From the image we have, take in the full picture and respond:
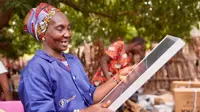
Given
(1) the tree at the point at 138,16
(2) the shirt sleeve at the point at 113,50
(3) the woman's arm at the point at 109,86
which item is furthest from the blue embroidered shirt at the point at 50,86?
(1) the tree at the point at 138,16

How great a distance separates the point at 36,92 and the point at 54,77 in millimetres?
120

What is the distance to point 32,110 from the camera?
5.09ft

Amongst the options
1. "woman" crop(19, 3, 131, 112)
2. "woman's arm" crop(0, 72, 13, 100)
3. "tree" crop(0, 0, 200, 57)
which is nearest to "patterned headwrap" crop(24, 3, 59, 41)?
"woman" crop(19, 3, 131, 112)

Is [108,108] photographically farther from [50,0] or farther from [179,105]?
[179,105]

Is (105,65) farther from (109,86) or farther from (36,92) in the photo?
(36,92)

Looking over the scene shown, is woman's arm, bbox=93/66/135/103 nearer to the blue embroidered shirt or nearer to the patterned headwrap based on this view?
the blue embroidered shirt

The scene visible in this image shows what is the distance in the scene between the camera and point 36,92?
5.10 ft

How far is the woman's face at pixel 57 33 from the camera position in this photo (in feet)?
5.73

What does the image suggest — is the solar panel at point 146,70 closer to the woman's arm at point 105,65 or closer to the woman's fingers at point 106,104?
the woman's fingers at point 106,104

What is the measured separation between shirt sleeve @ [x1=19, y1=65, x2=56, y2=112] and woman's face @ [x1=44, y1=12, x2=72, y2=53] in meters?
0.21

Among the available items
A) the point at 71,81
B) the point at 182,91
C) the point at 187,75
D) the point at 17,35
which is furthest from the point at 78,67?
the point at 17,35

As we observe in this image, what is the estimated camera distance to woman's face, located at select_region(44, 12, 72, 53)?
1746mm

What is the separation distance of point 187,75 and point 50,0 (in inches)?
190

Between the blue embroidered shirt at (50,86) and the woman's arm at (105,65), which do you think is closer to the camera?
the blue embroidered shirt at (50,86)
